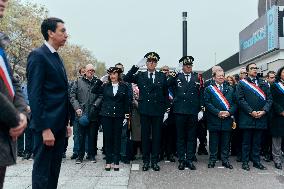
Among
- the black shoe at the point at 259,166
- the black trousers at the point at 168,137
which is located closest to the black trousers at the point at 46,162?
the black shoe at the point at 259,166

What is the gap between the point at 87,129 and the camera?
945cm

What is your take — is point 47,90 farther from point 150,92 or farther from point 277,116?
point 277,116

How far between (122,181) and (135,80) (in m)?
2.30

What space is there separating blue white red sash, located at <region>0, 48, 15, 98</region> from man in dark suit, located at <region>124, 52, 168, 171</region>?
5077mm

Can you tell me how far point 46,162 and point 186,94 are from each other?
185 inches

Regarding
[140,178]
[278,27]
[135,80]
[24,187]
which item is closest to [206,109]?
[135,80]

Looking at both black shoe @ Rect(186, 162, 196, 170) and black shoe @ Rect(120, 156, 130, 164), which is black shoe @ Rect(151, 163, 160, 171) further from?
black shoe @ Rect(120, 156, 130, 164)

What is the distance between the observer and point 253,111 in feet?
28.2

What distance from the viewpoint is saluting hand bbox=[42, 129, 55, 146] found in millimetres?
4207

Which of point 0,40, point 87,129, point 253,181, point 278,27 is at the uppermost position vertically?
point 278,27

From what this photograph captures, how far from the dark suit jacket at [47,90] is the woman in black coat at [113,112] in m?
3.66

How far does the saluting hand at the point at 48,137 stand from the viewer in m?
4.21

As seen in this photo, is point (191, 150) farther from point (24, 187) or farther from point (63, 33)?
point (63, 33)

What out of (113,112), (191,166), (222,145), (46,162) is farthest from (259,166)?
(46,162)
